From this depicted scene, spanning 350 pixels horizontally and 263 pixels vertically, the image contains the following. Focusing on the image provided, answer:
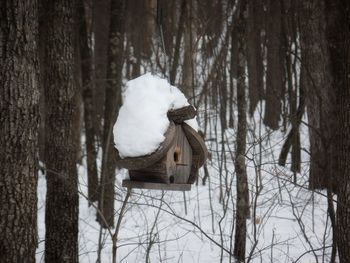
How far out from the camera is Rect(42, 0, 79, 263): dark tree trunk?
5.53 metres

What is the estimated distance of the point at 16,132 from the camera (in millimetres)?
3832

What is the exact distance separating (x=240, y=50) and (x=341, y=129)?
7.45ft

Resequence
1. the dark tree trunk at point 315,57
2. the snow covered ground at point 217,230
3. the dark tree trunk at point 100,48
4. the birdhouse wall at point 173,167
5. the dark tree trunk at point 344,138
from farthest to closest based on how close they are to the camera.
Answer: the dark tree trunk at point 100,48 → the dark tree trunk at point 315,57 → the snow covered ground at point 217,230 → the dark tree trunk at point 344,138 → the birdhouse wall at point 173,167

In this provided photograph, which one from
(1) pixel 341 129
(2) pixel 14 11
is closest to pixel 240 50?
(1) pixel 341 129

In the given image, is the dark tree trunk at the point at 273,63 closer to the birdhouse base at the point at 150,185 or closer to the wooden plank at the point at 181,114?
the wooden plank at the point at 181,114

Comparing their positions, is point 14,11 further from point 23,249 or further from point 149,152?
point 23,249

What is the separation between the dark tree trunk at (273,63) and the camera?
15969mm

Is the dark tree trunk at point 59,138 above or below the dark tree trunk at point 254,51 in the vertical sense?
below

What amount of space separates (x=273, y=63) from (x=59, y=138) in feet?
41.8

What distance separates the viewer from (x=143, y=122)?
3.93 m

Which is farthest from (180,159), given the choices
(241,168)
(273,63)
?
(273,63)

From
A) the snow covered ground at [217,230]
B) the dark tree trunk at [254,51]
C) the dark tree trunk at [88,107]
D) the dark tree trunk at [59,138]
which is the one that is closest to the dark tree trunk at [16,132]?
the dark tree trunk at [59,138]

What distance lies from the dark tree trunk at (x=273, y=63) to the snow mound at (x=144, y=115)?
12.2 metres

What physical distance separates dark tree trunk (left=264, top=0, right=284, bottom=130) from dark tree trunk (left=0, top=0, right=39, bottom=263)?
12.7 meters
